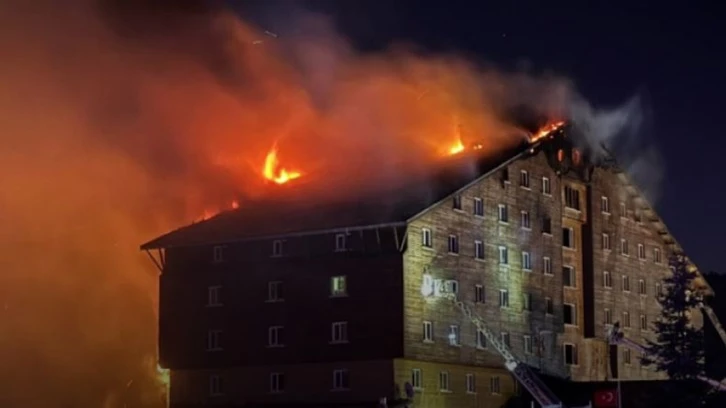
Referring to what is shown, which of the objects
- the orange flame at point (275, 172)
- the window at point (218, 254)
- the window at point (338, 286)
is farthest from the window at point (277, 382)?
the orange flame at point (275, 172)

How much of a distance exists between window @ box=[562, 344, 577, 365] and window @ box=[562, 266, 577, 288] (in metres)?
3.89

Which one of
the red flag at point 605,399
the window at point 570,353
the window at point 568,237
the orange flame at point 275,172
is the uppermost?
the orange flame at point 275,172

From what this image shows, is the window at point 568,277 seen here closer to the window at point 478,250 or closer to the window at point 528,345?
the window at point 528,345

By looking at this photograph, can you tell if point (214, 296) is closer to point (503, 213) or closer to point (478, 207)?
point (478, 207)

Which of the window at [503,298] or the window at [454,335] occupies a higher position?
the window at [503,298]

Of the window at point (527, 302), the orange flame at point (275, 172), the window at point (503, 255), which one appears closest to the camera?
the window at point (503, 255)

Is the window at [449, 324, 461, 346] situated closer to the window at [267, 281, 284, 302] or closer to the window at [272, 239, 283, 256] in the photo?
the window at [267, 281, 284, 302]

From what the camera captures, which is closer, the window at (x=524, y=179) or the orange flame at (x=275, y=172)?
the window at (x=524, y=179)

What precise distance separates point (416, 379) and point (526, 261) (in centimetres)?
1316

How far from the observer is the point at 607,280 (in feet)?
292

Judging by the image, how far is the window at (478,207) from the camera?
77500mm

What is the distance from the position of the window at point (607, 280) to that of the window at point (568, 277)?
9.67 ft

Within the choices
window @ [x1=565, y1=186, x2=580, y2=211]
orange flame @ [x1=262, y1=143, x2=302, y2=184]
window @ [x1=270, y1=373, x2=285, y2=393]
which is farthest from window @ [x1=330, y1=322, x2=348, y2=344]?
window @ [x1=565, y1=186, x2=580, y2=211]

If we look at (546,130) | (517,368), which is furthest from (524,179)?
(517,368)
